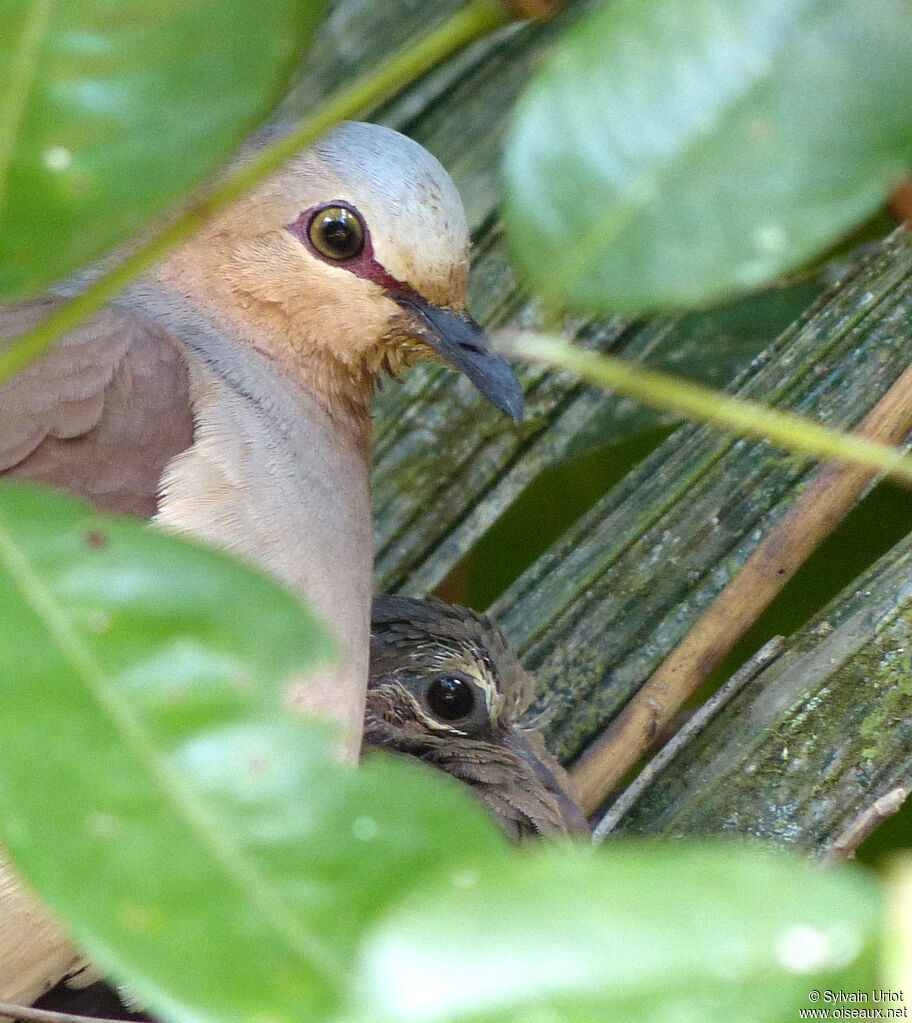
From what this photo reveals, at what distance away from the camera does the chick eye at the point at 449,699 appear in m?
1.98

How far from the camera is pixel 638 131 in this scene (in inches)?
19.8

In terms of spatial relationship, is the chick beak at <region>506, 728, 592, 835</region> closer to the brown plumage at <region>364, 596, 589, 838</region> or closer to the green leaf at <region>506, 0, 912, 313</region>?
the brown plumage at <region>364, 596, 589, 838</region>

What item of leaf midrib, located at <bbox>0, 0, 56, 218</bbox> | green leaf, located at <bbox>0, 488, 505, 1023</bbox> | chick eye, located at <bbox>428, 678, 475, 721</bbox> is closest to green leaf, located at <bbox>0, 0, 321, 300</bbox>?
leaf midrib, located at <bbox>0, 0, 56, 218</bbox>

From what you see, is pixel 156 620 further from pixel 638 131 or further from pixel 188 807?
pixel 638 131

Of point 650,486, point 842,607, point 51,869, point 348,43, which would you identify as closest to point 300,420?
point 650,486

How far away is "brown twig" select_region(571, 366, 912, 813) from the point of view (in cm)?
145

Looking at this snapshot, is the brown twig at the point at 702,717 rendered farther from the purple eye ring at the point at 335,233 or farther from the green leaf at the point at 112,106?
the green leaf at the point at 112,106

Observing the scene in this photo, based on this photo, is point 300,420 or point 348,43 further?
point 348,43

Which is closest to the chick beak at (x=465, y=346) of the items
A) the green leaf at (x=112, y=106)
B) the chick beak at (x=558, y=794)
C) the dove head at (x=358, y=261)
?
the dove head at (x=358, y=261)

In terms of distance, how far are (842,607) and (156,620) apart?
1.08 metres

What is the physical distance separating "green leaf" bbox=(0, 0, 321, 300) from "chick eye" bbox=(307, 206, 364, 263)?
107 centimetres

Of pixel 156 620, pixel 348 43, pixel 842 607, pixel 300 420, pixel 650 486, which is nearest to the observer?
pixel 156 620

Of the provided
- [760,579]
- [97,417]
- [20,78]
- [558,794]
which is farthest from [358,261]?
[20,78]

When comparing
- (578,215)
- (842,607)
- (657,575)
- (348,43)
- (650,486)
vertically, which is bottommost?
(578,215)
